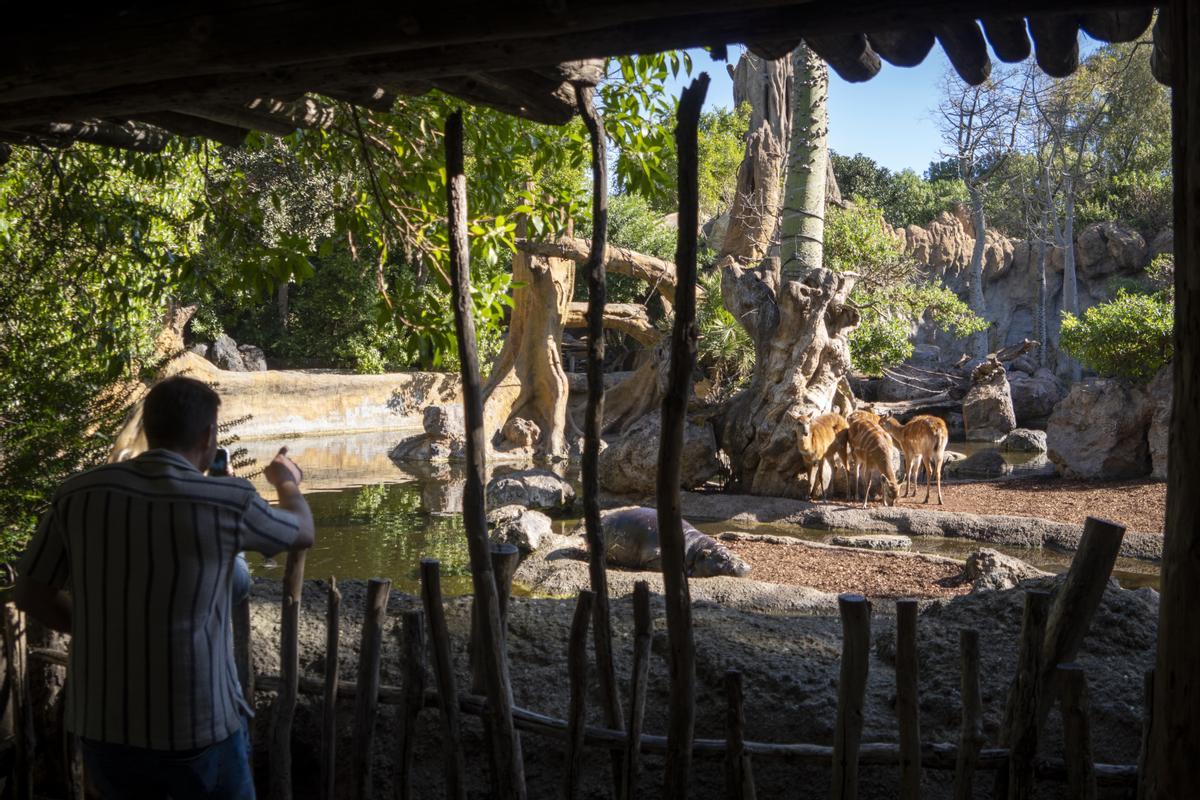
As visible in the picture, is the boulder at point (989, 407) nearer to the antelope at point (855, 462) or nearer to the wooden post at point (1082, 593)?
the antelope at point (855, 462)

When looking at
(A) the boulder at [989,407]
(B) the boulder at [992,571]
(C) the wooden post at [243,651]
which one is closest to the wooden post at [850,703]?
(C) the wooden post at [243,651]

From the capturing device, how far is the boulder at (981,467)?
16.8 metres

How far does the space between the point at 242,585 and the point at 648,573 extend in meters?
6.89

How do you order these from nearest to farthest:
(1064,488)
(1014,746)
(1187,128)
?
(1187,128)
(1014,746)
(1064,488)

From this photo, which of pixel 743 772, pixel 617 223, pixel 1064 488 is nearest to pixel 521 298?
pixel 617 223

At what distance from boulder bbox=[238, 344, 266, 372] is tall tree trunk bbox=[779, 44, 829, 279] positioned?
17.0 m

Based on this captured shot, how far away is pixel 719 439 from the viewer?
50.2ft

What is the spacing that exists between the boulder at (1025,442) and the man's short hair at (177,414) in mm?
19115

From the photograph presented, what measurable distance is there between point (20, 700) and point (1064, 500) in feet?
41.0

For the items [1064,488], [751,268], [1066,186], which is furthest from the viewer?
[1066,186]

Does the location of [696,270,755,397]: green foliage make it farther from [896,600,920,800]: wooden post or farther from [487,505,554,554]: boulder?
[896,600,920,800]: wooden post

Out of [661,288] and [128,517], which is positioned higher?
[661,288]

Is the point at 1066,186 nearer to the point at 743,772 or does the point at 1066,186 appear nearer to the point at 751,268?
the point at 751,268

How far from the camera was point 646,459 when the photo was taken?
14398 mm
